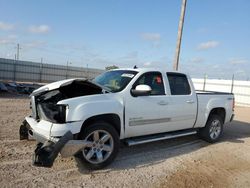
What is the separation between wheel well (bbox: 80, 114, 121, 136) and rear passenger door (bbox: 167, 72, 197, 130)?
1.49 metres

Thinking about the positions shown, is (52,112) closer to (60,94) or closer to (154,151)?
(60,94)

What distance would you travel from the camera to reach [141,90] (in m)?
5.43

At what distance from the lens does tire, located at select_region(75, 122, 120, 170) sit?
483 centimetres

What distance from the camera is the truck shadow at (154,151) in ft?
17.6

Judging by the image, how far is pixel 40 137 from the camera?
4703 millimetres

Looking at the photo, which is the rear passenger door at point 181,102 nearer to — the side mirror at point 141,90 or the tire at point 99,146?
the side mirror at point 141,90

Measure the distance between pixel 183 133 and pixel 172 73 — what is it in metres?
1.52

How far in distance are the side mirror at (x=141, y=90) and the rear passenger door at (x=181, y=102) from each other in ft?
3.36

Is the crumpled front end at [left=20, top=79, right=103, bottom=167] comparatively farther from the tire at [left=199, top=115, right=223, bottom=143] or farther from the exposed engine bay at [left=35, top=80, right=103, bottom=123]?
the tire at [left=199, top=115, right=223, bottom=143]

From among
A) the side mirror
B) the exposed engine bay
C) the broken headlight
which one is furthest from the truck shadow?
the side mirror

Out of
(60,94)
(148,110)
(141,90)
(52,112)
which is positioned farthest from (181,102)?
(52,112)

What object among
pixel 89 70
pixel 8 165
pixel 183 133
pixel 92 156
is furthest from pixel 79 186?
pixel 89 70

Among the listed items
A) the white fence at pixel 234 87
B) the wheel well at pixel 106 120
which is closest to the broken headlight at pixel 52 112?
the wheel well at pixel 106 120

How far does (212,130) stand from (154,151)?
227 centimetres
